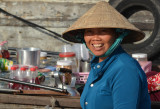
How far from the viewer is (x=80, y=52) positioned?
3.62 m

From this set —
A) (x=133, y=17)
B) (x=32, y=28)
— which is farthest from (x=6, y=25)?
(x=133, y=17)

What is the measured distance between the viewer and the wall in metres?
5.72

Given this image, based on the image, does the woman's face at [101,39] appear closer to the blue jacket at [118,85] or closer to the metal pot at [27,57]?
the blue jacket at [118,85]

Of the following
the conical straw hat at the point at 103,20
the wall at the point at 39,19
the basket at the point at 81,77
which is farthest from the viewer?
the wall at the point at 39,19

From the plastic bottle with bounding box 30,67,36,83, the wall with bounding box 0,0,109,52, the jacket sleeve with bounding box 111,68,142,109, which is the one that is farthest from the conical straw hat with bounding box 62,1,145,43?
the wall with bounding box 0,0,109,52

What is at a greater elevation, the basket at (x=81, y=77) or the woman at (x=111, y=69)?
the woman at (x=111, y=69)

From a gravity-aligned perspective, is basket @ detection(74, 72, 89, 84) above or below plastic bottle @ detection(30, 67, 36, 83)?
below

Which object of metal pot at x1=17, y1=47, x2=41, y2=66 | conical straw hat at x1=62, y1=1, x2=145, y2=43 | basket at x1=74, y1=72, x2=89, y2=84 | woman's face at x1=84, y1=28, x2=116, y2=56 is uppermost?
conical straw hat at x1=62, y1=1, x2=145, y2=43

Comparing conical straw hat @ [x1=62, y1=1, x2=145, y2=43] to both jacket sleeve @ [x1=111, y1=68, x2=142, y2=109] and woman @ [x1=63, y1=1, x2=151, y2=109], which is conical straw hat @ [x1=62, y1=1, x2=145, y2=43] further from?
A: jacket sleeve @ [x1=111, y1=68, x2=142, y2=109]

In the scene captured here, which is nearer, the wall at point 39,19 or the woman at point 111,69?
the woman at point 111,69

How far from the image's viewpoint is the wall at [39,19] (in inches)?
225

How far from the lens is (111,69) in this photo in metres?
1.54

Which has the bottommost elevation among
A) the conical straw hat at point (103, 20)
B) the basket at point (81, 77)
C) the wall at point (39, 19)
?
the basket at point (81, 77)

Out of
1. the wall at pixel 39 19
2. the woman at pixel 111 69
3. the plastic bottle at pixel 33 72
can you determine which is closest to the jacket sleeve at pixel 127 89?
the woman at pixel 111 69
